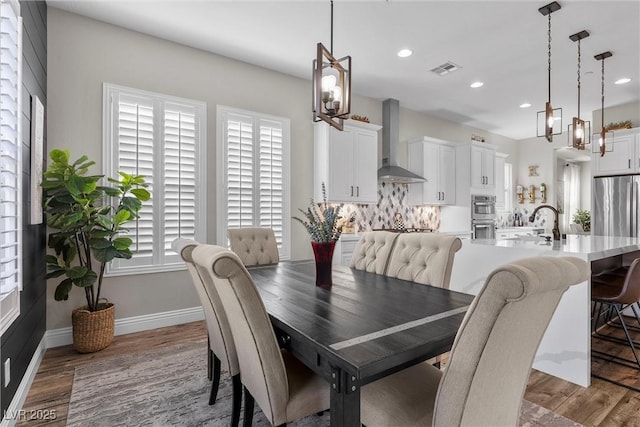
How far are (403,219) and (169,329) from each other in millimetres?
4033

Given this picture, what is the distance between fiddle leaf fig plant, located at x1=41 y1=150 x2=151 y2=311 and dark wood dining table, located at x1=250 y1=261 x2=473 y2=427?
167 cm

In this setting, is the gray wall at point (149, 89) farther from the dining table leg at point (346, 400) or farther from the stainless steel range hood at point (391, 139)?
the dining table leg at point (346, 400)

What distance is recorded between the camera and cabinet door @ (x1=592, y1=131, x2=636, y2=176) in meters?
5.24

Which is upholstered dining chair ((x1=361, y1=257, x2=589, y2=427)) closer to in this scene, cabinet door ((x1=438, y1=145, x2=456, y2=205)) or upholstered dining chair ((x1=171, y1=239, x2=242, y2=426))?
upholstered dining chair ((x1=171, y1=239, x2=242, y2=426))

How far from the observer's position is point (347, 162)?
473 centimetres

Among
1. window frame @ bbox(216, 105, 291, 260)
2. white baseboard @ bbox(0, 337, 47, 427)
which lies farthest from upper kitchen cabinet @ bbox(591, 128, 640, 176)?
white baseboard @ bbox(0, 337, 47, 427)

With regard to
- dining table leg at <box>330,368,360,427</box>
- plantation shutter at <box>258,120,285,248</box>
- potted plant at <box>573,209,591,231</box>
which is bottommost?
dining table leg at <box>330,368,360,427</box>

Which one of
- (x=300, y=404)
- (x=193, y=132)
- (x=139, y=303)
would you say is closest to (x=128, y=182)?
(x=193, y=132)

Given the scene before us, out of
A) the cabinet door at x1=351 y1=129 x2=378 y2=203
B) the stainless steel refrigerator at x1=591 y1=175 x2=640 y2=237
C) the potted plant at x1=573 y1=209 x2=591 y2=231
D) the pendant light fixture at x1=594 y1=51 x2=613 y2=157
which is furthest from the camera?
the potted plant at x1=573 y1=209 x2=591 y2=231

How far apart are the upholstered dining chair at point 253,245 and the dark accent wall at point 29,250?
1.42 m

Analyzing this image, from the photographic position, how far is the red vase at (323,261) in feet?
6.80

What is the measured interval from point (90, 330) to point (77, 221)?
95cm

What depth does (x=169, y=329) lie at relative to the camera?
3.49 m

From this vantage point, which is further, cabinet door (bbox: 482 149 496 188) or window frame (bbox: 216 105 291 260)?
cabinet door (bbox: 482 149 496 188)
